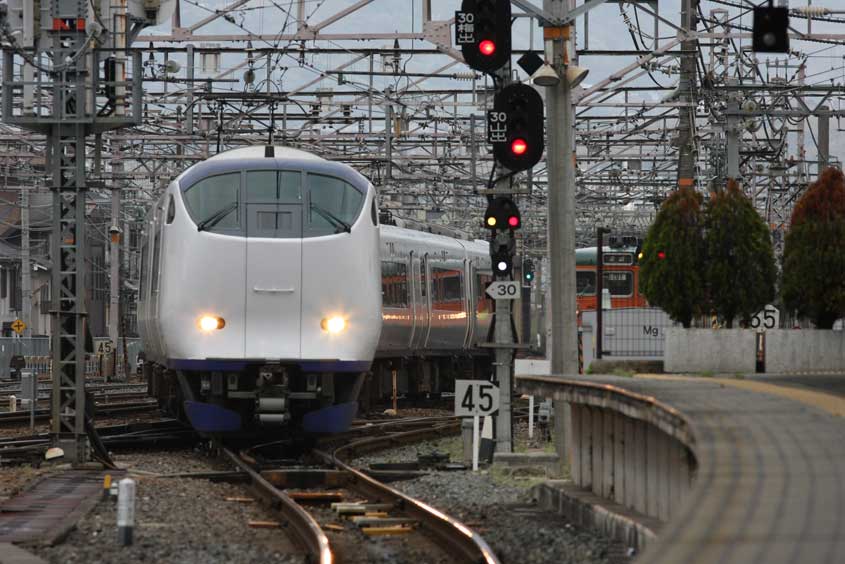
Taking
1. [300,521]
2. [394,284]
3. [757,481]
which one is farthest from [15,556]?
[394,284]

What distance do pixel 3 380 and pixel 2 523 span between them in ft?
126

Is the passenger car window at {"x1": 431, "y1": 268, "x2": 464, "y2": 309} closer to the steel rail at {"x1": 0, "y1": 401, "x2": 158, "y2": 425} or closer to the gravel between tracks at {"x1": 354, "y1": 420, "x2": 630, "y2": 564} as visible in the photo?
the steel rail at {"x1": 0, "y1": 401, "x2": 158, "y2": 425}

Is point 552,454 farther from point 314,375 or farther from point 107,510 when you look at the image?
point 107,510

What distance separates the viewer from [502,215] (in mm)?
19609

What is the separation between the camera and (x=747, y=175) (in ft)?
144

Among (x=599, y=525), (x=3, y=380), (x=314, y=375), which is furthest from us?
(x=3, y=380)

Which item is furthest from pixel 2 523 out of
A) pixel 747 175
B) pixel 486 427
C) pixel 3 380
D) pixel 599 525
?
pixel 3 380

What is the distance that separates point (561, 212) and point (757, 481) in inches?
464

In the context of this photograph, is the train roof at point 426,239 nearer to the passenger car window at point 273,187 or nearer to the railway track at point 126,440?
the railway track at point 126,440

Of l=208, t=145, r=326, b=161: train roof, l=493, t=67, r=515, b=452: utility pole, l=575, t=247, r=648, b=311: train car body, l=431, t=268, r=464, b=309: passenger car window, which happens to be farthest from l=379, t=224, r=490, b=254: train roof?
l=493, t=67, r=515, b=452: utility pole

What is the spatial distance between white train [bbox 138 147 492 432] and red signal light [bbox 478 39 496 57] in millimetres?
3300

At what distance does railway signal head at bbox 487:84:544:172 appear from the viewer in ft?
59.9

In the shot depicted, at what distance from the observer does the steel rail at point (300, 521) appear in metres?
11.6

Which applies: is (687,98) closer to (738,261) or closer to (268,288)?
(738,261)
